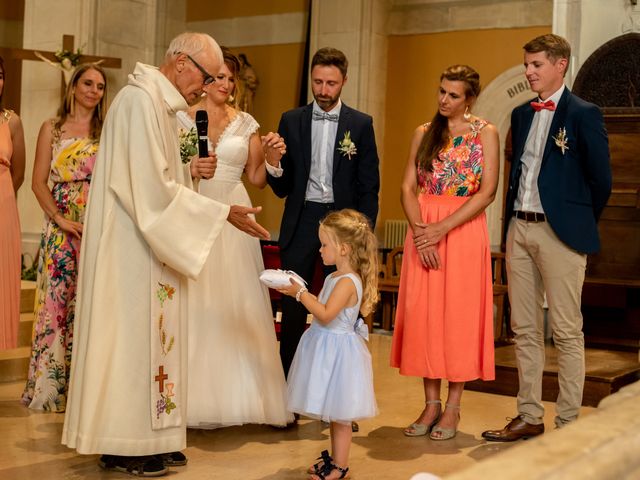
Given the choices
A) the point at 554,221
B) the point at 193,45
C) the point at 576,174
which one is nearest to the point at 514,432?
the point at 554,221

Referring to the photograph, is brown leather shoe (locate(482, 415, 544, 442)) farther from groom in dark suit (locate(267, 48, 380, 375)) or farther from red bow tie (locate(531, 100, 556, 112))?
red bow tie (locate(531, 100, 556, 112))

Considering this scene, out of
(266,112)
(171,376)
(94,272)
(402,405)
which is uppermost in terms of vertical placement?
(266,112)

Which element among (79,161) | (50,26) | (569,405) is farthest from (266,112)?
(569,405)

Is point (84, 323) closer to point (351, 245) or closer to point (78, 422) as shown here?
point (78, 422)

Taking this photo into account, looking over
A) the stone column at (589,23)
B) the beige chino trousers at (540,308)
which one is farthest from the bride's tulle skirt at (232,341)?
the stone column at (589,23)

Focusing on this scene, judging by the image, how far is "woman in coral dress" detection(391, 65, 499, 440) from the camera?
16.2 ft

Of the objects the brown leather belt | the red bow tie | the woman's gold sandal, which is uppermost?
the red bow tie

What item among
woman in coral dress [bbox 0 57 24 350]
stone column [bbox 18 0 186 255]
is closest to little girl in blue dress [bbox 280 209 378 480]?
woman in coral dress [bbox 0 57 24 350]

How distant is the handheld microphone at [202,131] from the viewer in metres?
3.92

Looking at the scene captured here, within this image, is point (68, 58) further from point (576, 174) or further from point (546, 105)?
point (576, 174)

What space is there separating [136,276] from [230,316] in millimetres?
1070

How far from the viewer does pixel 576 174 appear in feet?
15.7

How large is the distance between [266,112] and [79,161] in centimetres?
861

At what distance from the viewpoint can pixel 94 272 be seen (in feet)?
12.5
